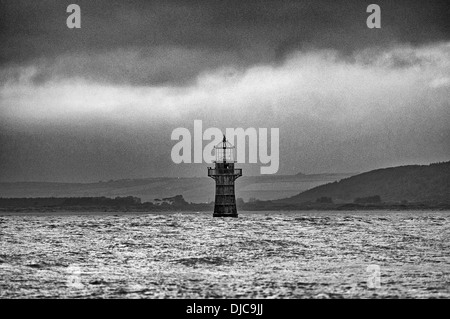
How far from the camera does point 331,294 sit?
2164 cm

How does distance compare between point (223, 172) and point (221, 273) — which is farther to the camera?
point (223, 172)

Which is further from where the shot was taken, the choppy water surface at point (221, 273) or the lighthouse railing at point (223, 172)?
the lighthouse railing at point (223, 172)

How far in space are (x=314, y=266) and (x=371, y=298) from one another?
11054 millimetres

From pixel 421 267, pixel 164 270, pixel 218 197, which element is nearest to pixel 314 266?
pixel 421 267

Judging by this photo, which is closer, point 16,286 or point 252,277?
point 16,286

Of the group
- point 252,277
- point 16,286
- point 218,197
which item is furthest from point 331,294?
point 218,197

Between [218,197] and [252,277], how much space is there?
195ft

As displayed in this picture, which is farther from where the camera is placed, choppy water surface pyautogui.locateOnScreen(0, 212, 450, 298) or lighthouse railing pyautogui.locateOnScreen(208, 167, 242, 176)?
lighthouse railing pyautogui.locateOnScreen(208, 167, 242, 176)
